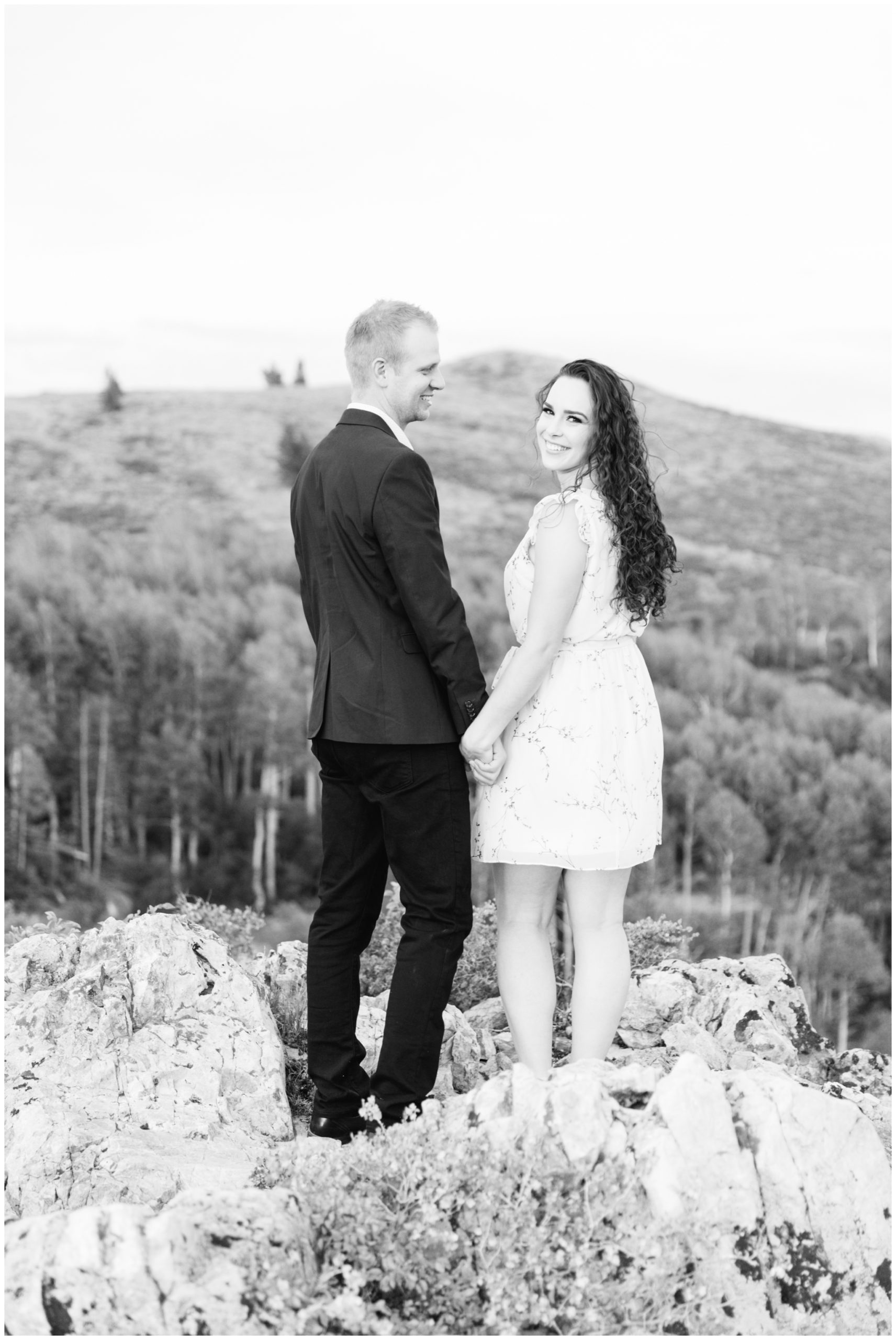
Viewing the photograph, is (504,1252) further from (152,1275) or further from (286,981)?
(286,981)

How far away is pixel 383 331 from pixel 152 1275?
262 cm

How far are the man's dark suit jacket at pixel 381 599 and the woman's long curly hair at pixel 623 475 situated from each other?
535 millimetres

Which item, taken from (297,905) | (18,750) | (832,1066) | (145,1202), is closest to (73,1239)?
(145,1202)

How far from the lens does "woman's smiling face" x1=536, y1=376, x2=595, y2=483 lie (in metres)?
3.77

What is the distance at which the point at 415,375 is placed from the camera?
3.72m

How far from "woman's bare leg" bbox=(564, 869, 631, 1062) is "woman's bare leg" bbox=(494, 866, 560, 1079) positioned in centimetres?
9

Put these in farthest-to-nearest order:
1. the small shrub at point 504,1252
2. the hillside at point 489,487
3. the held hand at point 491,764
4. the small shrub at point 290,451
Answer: the small shrub at point 290,451 < the hillside at point 489,487 < the held hand at point 491,764 < the small shrub at point 504,1252

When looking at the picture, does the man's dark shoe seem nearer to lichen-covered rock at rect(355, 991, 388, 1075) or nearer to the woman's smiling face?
lichen-covered rock at rect(355, 991, 388, 1075)

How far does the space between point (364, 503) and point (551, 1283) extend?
215cm

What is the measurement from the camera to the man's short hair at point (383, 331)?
3.67 metres

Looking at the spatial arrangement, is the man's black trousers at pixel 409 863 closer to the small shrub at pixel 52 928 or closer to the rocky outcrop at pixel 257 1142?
the rocky outcrop at pixel 257 1142

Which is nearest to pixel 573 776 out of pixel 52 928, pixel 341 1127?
pixel 341 1127

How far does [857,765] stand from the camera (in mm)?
40719

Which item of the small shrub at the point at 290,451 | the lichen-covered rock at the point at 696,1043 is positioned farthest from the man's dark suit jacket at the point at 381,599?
the small shrub at the point at 290,451
